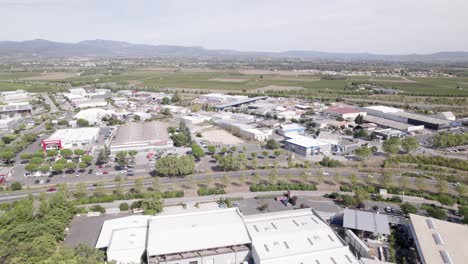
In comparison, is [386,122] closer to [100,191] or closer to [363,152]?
[363,152]

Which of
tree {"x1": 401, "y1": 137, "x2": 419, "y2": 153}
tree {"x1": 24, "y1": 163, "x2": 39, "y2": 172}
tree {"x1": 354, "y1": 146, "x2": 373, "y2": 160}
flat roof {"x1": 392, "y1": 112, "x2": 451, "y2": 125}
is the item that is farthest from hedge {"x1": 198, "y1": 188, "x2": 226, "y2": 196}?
flat roof {"x1": 392, "y1": 112, "x2": 451, "y2": 125}

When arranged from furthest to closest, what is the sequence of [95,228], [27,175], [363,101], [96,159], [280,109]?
[363,101] → [280,109] → [96,159] → [27,175] → [95,228]

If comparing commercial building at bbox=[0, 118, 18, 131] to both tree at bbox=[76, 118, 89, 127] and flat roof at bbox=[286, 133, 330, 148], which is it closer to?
tree at bbox=[76, 118, 89, 127]

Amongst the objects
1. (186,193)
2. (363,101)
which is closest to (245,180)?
(186,193)

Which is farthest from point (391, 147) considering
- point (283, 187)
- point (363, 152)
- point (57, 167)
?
point (57, 167)

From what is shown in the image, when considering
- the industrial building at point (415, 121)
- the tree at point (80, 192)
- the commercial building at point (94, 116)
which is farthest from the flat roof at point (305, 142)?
the commercial building at point (94, 116)

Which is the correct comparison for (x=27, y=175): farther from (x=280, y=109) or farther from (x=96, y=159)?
(x=280, y=109)
